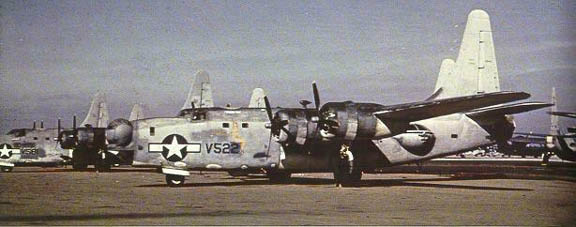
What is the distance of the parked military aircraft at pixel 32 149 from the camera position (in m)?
42.5

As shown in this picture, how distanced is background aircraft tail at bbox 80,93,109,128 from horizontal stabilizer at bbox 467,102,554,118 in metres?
31.7

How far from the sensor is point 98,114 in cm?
5056

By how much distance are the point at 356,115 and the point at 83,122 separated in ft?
110

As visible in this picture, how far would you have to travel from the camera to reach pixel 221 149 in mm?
24062

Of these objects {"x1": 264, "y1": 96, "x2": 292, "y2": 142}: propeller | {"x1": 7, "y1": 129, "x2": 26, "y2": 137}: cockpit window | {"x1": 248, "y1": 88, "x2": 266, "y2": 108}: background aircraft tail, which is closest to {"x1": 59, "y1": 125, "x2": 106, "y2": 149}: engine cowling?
{"x1": 7, "y1": 129, "x2": 26, "y2": 137}: cockpit window

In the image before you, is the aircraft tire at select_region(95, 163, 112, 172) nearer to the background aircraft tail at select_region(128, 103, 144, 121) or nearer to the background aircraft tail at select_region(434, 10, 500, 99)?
the background aircraft tail at select_region(128, 103, 144, 121)

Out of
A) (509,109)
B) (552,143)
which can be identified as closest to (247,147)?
(509,109)

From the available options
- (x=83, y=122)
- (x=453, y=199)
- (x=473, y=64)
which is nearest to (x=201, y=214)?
Result: (x=453, y=199)

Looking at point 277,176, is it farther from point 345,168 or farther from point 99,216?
point 99,216

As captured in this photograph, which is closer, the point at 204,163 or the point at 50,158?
the point at 204,163

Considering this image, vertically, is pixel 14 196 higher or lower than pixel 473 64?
lower

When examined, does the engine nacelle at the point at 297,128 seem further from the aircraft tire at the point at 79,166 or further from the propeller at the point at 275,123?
the aircraft tire at the point at 79,166

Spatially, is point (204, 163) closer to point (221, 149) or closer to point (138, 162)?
point (221, 149)

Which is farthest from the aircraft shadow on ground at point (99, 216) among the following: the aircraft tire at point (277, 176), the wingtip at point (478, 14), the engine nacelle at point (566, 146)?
the engine nacelle at point (566, 146)
